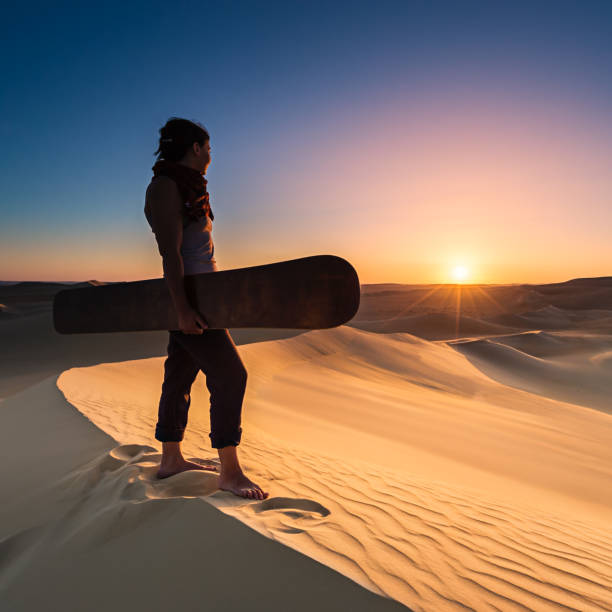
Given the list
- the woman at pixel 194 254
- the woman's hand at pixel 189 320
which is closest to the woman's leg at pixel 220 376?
the woman at pixel 194 254

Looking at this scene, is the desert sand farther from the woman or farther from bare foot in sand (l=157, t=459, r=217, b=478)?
the woman

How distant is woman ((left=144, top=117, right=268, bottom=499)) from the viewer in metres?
2.08

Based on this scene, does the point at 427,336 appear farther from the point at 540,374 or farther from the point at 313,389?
the point at 313,389

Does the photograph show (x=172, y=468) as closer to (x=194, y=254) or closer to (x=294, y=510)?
(x=294, y=510)

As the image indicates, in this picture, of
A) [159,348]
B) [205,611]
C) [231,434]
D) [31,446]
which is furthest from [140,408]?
[159,348]

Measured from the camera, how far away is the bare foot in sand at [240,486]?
7.35 feet

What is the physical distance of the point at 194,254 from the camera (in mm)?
2260

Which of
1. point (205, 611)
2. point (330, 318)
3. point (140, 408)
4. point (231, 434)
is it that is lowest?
point (140, 408)

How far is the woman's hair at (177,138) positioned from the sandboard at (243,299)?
71 centimetres

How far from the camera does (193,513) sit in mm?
1888

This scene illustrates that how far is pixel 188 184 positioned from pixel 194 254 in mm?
384

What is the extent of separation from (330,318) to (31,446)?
364 cm

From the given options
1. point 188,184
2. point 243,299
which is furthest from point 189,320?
point 188,184

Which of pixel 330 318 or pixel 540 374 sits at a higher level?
pixel 330 318
